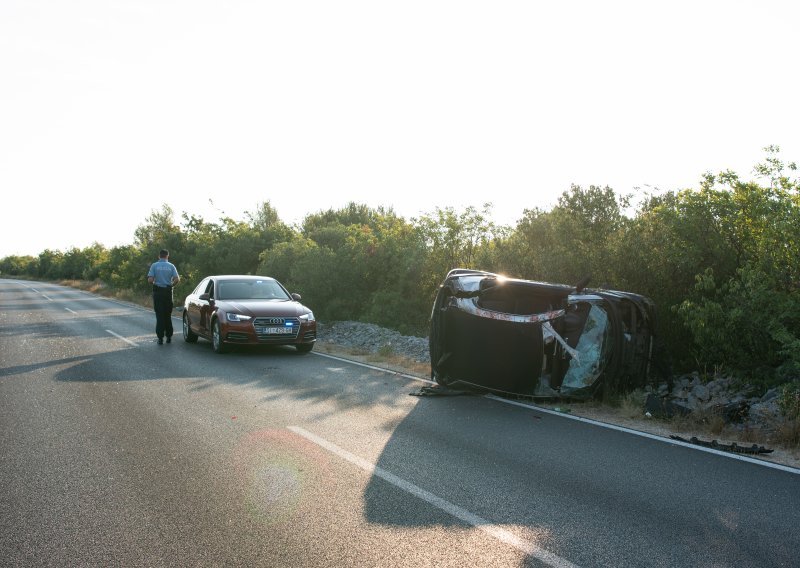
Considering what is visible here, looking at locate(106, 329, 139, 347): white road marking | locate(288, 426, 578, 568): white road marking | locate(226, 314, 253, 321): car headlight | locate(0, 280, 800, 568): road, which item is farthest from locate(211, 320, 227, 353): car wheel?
locate(288, 426, 578, 568): white road marking

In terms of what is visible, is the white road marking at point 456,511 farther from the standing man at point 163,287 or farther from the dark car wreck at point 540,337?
the standing man at point 163,287

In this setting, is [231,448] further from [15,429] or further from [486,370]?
[486,370]

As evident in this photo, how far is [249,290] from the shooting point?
1460cm

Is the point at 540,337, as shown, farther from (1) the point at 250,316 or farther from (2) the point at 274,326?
(1) the point at 250,316

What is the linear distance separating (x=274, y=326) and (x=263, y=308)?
0.53 metres

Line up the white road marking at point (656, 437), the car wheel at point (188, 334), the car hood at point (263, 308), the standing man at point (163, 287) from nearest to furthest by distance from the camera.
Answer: the white road marking at point (656, 437)
the car hood at point (263, 308)
the standing man at point (163, 287)
the car wheel at point (188, 334)

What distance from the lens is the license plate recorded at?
1305 centimetres

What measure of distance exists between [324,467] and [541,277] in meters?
9.09

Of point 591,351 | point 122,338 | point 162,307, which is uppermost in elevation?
point 162,307

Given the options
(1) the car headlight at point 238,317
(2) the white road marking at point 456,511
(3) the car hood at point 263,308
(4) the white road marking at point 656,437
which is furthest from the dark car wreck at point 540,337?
(1) the car headlight at point 238,317

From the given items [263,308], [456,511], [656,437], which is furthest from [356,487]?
[263,308]

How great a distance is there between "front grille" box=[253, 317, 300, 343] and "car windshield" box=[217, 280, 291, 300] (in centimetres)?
137

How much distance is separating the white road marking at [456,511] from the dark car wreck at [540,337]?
324 cm

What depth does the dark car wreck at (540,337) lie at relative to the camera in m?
8.50
